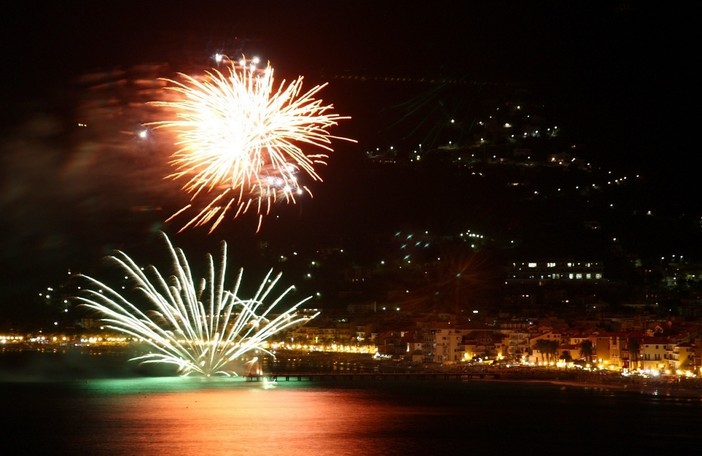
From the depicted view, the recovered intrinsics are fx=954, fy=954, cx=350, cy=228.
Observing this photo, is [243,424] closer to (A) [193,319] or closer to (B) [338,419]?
(B) [338,419]

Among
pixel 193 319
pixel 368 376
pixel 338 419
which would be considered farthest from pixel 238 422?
pixel 368 376

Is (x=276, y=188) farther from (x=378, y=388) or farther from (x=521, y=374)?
(x=521, y=374)

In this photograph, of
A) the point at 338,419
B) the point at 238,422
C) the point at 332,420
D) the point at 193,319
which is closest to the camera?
the point at 238,422

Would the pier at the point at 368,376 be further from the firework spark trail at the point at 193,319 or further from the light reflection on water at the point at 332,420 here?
the light reflection on water at the point at 332,420

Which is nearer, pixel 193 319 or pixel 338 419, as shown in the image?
pixel 338 419

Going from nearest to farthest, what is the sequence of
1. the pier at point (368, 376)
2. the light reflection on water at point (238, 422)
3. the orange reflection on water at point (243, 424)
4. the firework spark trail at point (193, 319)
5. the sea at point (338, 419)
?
the orange reflection on water at point (243, 424), the light reflection on water at point (238, 422), the sea at point (338, 419), the firework spark trail at point (193, 319), the pier at point (368, 376)

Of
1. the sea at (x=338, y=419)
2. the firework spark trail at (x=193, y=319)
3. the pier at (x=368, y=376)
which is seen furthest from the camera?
the pier at (x=368, y=376)

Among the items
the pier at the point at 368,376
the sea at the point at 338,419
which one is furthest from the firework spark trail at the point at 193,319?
the pier at the point at 368,376
